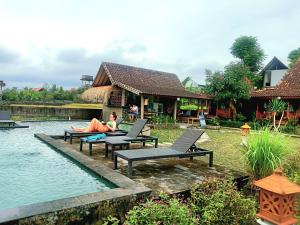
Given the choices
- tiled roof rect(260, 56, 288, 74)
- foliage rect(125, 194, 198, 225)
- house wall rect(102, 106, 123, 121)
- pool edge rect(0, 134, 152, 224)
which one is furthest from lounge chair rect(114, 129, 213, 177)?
tiled roof rect(260, 56, 288, 74)

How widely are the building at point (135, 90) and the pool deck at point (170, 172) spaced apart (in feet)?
39.1

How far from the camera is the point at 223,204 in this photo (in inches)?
141

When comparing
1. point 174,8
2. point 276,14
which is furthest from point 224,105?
point 174,8

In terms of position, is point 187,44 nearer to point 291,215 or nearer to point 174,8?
point 174,8

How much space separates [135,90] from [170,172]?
13328 millimetres

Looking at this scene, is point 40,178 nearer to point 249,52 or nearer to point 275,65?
point 275,65

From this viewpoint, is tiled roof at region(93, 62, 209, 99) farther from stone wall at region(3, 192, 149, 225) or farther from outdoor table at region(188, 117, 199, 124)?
stone wall at region(3, 192, 149, 225)

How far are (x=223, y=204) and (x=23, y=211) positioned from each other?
251 centimetres

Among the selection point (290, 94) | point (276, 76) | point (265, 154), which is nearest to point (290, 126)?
point (290, 94)

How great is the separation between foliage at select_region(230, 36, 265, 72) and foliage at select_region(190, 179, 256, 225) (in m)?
34.9

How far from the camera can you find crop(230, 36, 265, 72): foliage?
118 feet

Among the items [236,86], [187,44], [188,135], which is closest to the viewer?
[188,135]

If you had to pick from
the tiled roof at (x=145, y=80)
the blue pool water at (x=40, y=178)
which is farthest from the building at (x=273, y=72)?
the blue pool water at (x=40, y=178)

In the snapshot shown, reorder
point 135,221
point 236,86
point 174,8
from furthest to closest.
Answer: point 236,86
point 174,8
point 135,221
